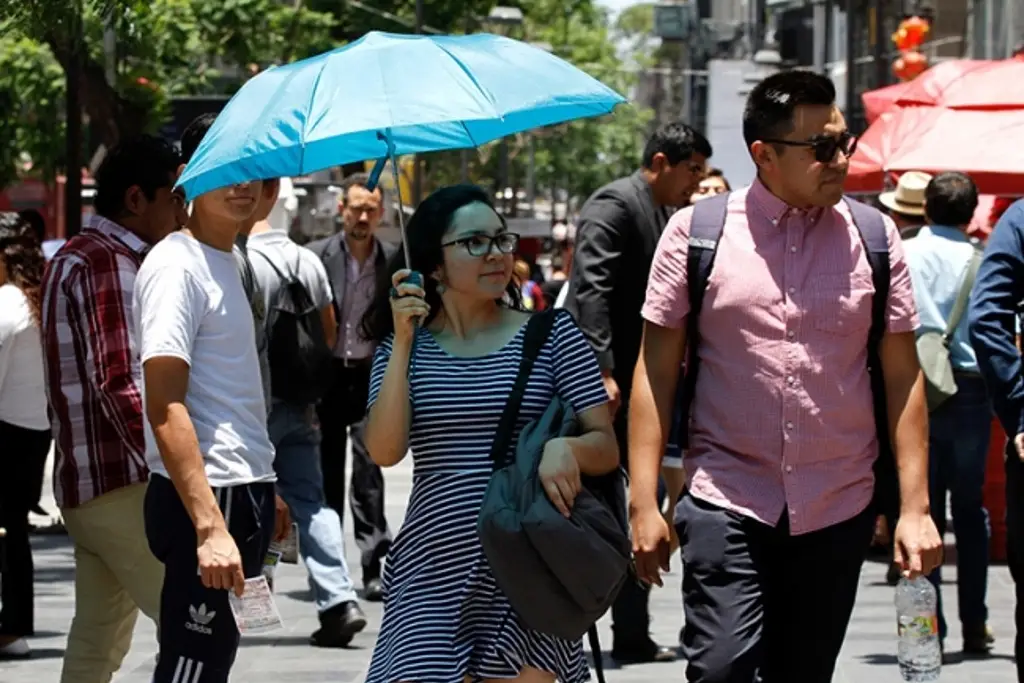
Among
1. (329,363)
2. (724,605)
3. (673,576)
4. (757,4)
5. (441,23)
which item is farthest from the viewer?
(757,4)

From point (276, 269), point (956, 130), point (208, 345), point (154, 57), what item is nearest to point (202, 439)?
point (208, 345)

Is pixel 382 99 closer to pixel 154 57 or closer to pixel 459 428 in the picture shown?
pixel 459 428

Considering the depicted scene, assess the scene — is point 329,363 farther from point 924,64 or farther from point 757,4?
point 757,4

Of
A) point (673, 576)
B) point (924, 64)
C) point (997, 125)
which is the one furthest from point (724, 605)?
point (924, 64)

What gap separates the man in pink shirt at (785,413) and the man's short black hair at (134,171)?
1725 millimetres

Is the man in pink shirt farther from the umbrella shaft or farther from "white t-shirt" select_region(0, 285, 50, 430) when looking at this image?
"white t-shirt" select_region(0, 285, 50, 430)

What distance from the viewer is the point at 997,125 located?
12.1 m

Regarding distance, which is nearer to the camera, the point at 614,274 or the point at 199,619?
the point at 199,619

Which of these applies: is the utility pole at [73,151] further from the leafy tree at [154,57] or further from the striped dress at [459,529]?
the striped dress at [459,529]

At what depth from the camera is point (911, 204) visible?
1067cm

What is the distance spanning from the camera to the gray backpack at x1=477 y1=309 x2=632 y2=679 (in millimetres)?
4906

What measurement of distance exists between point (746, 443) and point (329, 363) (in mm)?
4305

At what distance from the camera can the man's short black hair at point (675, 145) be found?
8914 millimetres

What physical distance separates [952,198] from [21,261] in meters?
4.05
